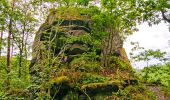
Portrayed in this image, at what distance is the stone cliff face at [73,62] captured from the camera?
12575 mm

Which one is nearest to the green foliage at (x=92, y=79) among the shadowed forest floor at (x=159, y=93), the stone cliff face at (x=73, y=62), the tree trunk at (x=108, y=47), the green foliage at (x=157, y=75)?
the stone cliff face at (x=73, y=62)

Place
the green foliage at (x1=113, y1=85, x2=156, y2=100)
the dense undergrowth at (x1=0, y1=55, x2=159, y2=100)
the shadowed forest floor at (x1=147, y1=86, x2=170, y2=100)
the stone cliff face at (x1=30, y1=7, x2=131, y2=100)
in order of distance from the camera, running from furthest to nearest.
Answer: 1. the shadowed forest floor at (x1=147, y1=86, x2=170, y2=100)
2. the stone cliff face at (x1=30, y1=7, x2=131, y2=100)
3. the dense undergrowth at (x1=0, y1=55, x2=159, y2=100)
4. the green foliage at (x1=113, y1=85, x2=156, y2=100)

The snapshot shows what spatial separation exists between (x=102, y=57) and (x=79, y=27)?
9.28ft

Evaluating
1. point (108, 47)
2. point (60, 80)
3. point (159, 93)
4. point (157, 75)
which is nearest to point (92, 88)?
point (60, 80)

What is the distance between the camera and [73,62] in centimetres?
1593

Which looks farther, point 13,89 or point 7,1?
Result: point 7,1

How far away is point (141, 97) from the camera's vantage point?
12086 millimetres

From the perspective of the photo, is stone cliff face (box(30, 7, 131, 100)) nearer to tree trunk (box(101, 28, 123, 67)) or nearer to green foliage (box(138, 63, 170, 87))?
tree trunk (box(101, 28, 123, 67))

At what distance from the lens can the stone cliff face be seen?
12575 mm

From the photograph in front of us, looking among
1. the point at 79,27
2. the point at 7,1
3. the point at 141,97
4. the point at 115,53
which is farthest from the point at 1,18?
the point at 141,97

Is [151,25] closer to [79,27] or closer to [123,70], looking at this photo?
[123,70]

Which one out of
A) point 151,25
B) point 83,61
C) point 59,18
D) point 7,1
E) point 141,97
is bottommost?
point 141,97

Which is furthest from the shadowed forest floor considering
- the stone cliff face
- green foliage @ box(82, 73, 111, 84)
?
green foliage @ box(82, 73, 111, 84)

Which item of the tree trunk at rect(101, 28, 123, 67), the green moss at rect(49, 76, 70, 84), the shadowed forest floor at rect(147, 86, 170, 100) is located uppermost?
the tree trunk at rect(101, 28, 123, 67)
